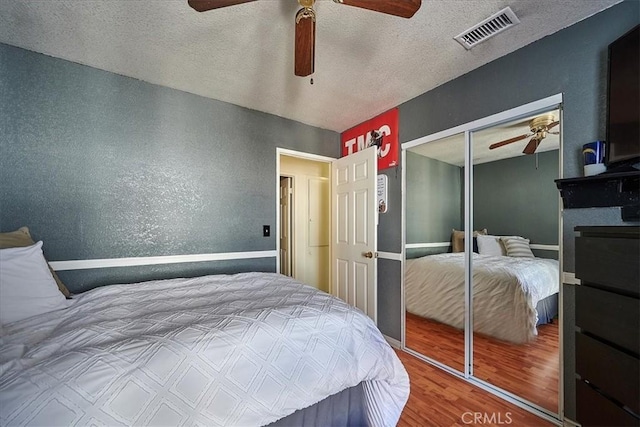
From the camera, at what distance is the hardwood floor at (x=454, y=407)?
5.08ft

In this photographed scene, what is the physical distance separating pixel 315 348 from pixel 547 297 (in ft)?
5.28

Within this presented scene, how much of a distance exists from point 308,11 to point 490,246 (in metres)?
2.02

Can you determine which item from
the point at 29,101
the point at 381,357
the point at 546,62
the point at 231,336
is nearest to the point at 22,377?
the point at 231,336

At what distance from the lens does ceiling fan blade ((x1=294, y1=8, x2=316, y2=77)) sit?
1195 millimetres

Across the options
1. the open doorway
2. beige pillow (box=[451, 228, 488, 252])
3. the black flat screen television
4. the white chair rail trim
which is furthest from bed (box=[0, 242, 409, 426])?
the open doorway

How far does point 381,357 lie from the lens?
1.32 metres

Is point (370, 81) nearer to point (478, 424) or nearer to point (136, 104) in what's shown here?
point (136, 104)

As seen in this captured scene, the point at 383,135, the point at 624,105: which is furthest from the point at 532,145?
the point at 383,135

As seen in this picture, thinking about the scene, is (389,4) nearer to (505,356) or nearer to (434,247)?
(434,247)

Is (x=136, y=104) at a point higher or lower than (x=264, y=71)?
lower

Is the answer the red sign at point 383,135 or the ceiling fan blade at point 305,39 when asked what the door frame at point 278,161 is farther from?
the ceiling fan blade at point 305,39

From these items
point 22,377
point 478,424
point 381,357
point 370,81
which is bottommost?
point 478,424

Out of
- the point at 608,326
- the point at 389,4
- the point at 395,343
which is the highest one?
the point at 389,4

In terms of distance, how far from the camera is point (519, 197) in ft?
6.07
